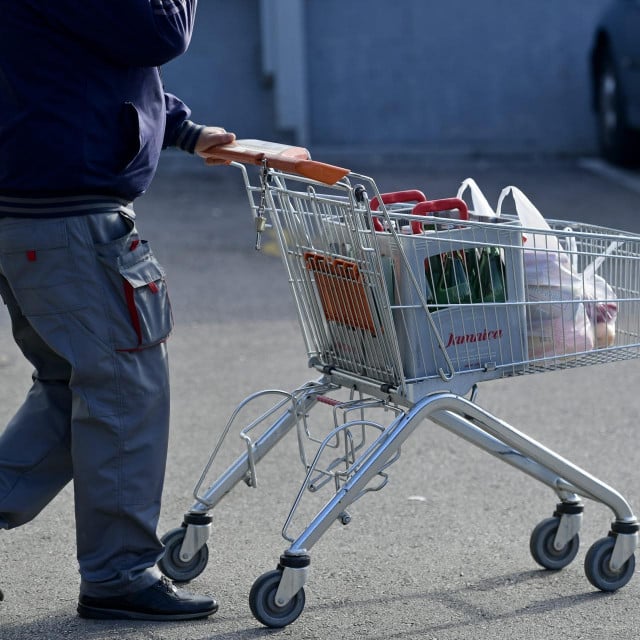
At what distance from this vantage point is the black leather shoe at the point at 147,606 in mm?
3533

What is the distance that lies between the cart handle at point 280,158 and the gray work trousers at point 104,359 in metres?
0.37

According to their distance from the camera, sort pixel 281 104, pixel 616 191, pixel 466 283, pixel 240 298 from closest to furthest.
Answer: pixel 466 283 → pixel 240 298 → pixel 616 191 → pixel 281 104

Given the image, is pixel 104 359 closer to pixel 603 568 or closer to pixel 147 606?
pixel 147 606

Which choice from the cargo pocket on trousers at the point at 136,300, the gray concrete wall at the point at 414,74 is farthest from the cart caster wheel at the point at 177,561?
the gray concrete wall at the point at 414,74

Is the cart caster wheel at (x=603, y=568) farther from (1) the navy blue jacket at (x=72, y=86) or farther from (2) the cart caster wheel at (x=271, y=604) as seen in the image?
(1) the navy blue jacket at (x=72, y=86)

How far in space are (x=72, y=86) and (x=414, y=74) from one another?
11127 mm

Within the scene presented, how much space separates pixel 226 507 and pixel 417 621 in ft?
3.91

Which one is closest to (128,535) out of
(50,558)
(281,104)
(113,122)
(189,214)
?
(50,558)

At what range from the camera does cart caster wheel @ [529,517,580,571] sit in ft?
13.1

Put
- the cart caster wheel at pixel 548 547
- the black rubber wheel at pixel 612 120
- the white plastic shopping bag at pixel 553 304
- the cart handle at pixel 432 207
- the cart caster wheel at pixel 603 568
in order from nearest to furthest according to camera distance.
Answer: the cart handle at pixel 432 207
the white plastic shopping bag at pixel 553 304
the cart caster wheel at pixel 603 568
the cart caster wheel at pixel 548 547
the black rubber wheel at pixel 612 120

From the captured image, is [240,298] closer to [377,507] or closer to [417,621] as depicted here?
[377,507]

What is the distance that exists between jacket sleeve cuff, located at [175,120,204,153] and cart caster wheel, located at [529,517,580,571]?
1606mm

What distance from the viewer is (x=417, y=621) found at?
11.8 feet

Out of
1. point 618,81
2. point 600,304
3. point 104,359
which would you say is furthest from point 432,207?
point 618,81
